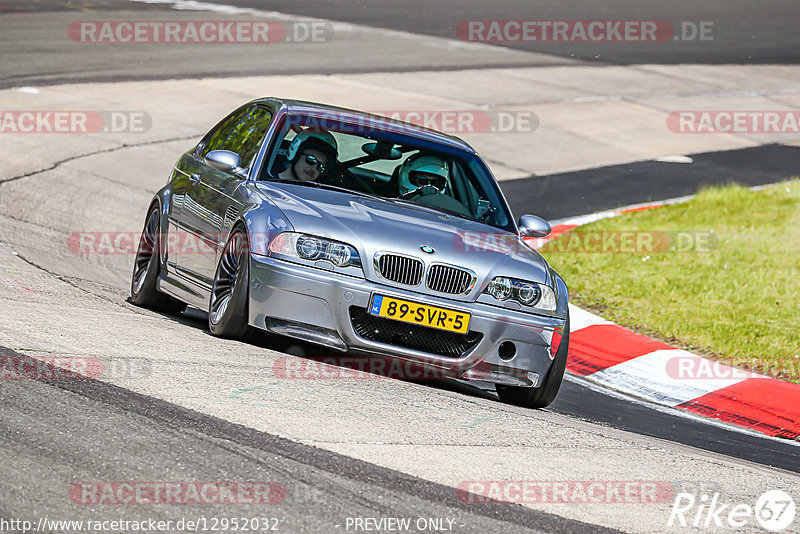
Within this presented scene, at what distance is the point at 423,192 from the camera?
25.9 ft

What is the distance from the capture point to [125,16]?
78.4 feet

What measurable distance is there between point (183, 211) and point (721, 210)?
26.3ft

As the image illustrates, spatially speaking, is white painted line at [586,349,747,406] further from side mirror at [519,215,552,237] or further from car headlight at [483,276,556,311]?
car headlight at [483,276,556,311]

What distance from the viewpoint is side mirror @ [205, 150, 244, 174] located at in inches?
297

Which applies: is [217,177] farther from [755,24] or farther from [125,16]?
[755,24]

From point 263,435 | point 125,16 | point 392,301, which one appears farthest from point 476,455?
point 125,16
